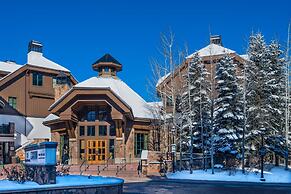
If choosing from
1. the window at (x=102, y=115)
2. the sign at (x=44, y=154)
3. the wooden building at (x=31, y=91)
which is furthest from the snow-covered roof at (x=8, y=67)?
the sign at (x=44, y=154)

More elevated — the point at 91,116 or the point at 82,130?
the point at 91,116

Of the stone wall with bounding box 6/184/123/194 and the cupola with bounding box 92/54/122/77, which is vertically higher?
the cupola with bounding box 92/54/122/77

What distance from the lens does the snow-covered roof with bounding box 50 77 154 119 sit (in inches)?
1367

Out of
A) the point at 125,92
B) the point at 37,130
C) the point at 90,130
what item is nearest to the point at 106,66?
the point at 125,92

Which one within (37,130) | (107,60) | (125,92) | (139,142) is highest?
(107,60)

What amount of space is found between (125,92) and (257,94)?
46.8ft

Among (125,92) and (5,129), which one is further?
(5,129)

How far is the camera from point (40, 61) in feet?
147

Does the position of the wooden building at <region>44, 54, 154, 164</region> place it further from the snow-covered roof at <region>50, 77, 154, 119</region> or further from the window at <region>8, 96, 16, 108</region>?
the window at <region>8, 96, 16, 108</region>

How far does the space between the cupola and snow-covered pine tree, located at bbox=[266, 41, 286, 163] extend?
16.3 meters

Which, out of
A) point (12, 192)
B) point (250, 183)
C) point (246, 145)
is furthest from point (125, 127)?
point (12, 192)

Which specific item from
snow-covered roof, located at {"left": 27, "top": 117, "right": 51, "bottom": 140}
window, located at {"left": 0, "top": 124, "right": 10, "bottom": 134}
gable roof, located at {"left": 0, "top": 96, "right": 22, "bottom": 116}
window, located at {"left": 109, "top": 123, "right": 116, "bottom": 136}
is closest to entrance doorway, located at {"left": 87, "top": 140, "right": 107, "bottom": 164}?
window, located at {"left": 109, "top": 123, "right": 116, "bottom": 136}

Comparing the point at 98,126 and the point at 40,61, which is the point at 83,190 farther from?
the point at 40,61

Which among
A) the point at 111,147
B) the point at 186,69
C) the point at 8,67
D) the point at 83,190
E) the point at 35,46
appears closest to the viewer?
the point at 83,190
